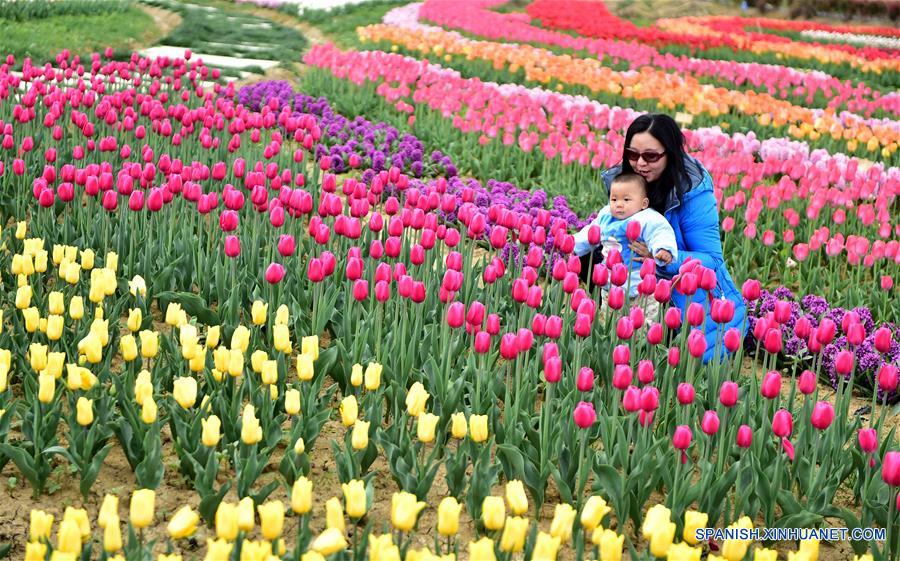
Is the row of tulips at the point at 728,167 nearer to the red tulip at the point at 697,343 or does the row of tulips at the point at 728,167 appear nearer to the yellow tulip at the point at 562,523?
the red tulip at the point at 697,343

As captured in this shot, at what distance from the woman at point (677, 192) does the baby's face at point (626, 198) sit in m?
0.10

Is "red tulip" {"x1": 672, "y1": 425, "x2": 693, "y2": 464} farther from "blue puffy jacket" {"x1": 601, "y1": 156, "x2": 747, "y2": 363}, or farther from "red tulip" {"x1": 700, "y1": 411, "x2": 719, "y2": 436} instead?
"blue puffy jacket" {"x1": 601, "y1": 156, "x2": 747, "y2": 363}

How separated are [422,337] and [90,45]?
9.85 meters

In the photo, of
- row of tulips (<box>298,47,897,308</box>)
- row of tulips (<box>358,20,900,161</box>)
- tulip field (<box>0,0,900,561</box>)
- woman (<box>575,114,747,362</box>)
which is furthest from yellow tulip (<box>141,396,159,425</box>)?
row of tulips (<box>358,20,900,161</box>)

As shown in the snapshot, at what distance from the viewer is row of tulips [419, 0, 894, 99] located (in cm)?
1215

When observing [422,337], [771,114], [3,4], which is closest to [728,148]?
[771,114]

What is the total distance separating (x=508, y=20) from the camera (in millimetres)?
18062

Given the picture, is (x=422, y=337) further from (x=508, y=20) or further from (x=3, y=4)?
(x=508, y=20)

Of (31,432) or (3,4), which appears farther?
(3,4)

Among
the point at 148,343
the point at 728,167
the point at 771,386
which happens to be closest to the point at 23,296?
the point at 148,343

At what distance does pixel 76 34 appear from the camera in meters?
12.8

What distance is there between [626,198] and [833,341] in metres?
1.16

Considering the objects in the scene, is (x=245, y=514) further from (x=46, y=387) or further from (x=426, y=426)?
(x=46, y=387)

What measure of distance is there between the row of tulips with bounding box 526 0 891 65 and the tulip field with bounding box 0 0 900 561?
28.7 feet
